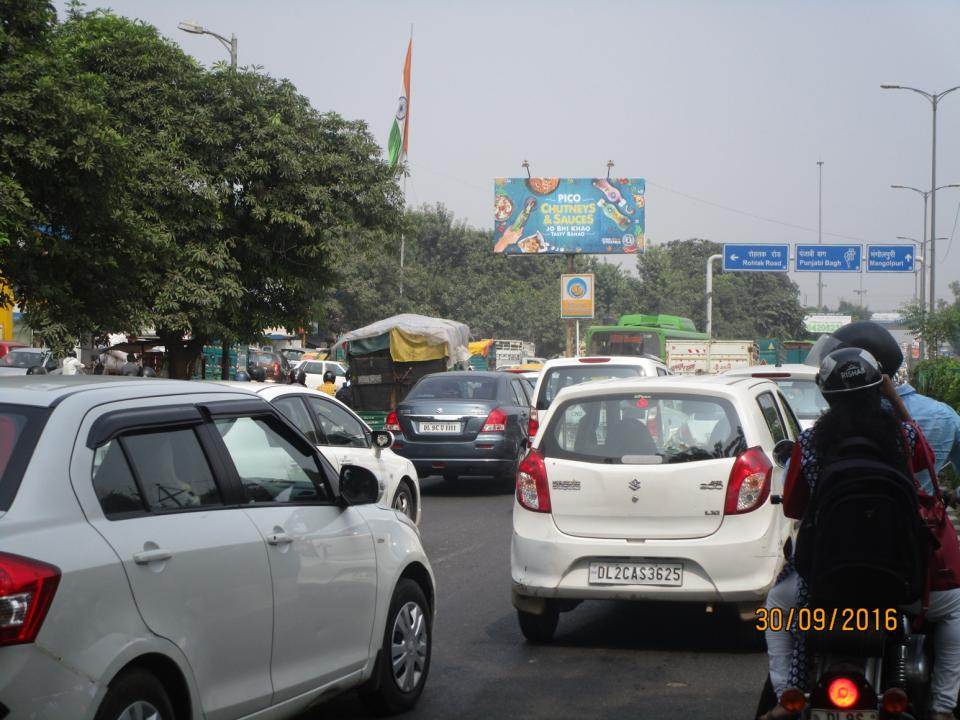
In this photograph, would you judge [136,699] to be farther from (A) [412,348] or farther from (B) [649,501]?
(A) [412,348]

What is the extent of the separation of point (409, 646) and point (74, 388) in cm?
→ 233

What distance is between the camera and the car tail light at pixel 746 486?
22.1 feet

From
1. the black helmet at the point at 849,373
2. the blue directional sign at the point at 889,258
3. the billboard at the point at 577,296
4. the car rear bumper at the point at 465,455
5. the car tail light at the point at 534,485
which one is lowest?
the car rear bumper at the point at 465,455

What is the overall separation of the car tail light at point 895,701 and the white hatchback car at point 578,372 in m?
10.2

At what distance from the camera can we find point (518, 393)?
17.5 meters

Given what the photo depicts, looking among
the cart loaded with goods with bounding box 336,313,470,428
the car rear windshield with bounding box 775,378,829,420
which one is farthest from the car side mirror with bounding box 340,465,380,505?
the cart loaded with goods with bounding box 336,313,470,428

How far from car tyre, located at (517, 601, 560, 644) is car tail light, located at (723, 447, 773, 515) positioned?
1.25 meters

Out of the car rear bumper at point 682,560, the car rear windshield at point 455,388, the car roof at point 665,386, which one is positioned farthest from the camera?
the car rear windshield at point 455,388

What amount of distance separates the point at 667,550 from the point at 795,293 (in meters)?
101

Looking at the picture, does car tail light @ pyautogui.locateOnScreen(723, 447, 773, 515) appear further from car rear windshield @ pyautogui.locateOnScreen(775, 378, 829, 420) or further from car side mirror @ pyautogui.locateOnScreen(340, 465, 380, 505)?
car rear windshield @ pyautogui.locateOnScreen(775, 378, 829, 420)

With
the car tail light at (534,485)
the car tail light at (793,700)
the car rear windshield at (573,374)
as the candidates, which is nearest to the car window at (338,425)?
the car rear windshield at (573,374)

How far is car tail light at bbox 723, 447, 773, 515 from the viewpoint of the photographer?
22.1 feet
